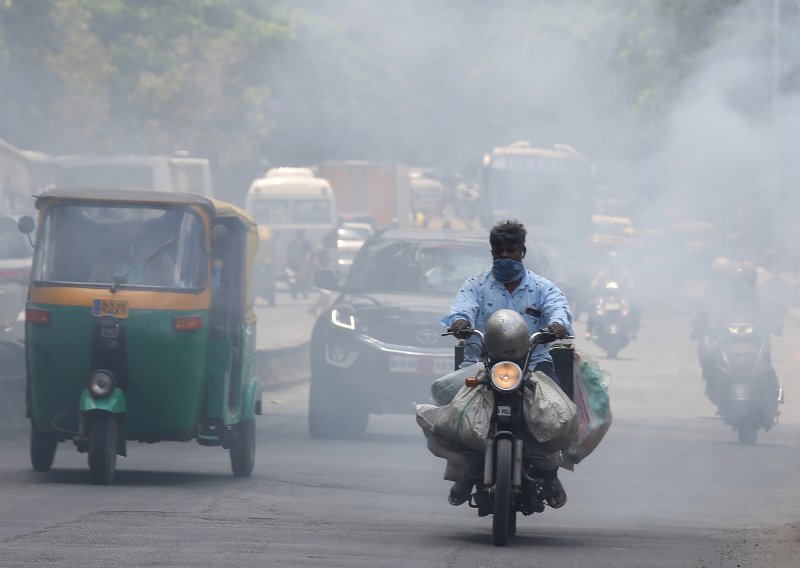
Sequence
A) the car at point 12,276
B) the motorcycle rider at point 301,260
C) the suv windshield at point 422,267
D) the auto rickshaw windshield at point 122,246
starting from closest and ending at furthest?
the auto rickshaw windshield at point 122,246
the suv windshield at point 422,267
the car at point 12,276
the motorcycle rider at point 301,260

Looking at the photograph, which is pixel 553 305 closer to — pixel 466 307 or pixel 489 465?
pixel 466 307

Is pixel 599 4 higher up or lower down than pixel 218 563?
higher up

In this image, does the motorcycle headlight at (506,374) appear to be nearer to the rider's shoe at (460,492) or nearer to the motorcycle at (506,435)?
the motorcycle at (506,435)

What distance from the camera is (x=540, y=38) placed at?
68.7 ft

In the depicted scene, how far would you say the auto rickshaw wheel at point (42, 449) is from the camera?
33.9 feet

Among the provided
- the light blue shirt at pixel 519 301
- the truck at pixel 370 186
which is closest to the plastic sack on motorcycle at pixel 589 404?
the light blue shirt at pixel 519 301

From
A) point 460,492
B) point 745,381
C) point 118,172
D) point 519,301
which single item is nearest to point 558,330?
point 519,301

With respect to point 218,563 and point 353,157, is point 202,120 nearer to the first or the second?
point 353,157

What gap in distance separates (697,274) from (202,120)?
29.5 m

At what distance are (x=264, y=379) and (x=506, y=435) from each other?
11906 millimetres

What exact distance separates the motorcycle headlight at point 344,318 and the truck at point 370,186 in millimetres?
38378

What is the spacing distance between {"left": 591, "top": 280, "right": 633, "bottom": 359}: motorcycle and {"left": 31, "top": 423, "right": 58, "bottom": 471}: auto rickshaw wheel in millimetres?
15497

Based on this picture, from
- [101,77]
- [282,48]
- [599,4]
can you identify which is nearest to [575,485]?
[599,4]

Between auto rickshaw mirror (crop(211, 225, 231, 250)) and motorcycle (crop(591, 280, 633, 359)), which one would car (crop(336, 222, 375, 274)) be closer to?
motorcycle (crop(591, 280, 633, 359))
